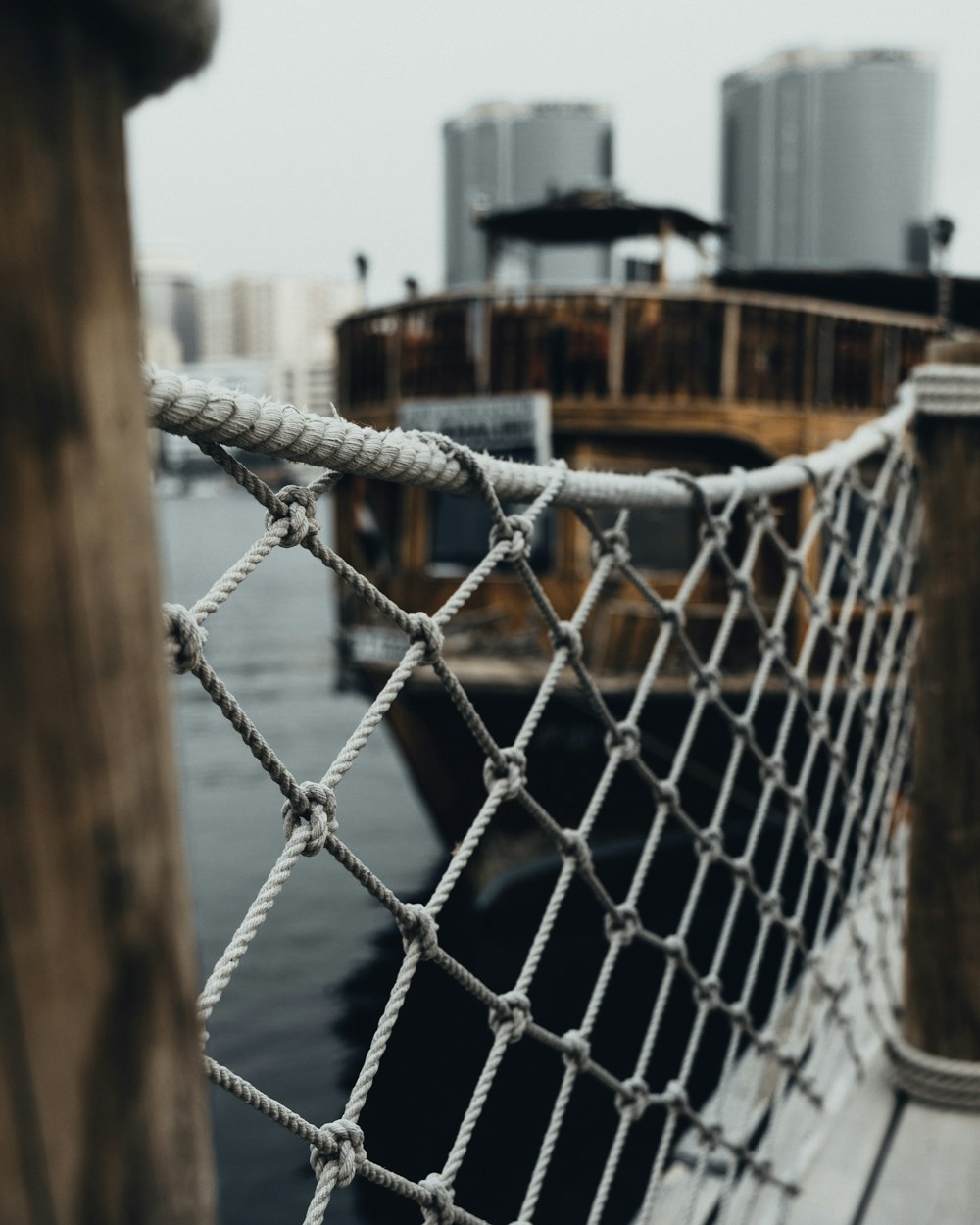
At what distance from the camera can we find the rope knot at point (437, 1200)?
99cm

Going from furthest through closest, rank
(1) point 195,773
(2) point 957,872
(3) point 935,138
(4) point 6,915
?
(3) point 935,138 < (1) point 195,773 < (2) point 957,872 < (4) point 6,915

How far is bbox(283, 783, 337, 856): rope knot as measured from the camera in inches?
34.7

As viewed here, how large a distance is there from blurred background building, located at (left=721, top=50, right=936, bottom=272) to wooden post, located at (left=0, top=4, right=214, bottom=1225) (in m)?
55.5

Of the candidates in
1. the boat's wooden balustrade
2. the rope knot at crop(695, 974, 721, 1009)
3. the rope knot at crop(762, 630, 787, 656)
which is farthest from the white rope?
the boat's wooden balustrade

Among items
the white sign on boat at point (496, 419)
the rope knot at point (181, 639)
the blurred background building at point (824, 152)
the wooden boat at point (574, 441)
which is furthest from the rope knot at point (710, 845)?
the blurred background building at point (824, 152)

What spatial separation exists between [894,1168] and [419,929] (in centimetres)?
126

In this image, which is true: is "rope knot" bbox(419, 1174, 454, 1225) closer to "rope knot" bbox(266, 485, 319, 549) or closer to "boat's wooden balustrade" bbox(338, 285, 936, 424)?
"rope knot" bbox(266, 485, 319, 549)

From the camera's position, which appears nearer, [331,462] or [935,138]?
[331,462]

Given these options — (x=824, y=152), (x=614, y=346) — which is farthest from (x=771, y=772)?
(x=824, y=152)

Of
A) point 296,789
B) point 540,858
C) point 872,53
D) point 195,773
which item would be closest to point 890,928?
point 296,789

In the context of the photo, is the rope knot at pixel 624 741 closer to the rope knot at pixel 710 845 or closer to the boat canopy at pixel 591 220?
the rope knot at pixel 710 845

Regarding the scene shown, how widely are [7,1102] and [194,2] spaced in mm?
327

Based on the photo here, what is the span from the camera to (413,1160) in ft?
20.3

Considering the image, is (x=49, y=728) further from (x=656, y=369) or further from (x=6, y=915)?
(x=656, y=369)
